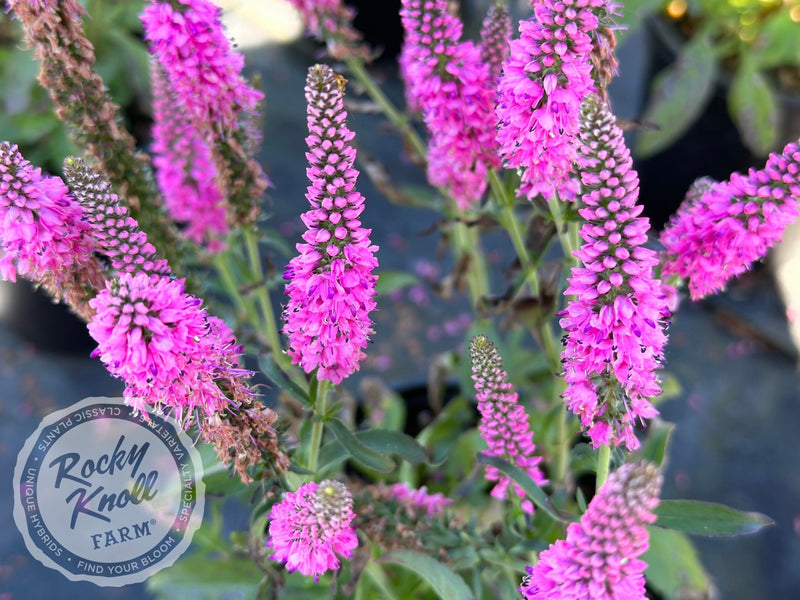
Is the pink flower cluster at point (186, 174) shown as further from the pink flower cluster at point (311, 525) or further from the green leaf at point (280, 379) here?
the pink flower cluster at point (311, 525)

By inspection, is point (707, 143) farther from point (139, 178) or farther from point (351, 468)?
point (139, 178)

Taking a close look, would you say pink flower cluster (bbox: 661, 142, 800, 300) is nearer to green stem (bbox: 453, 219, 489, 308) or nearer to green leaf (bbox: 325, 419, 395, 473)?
green leaf (bbox: 325, 419, 395, 473)

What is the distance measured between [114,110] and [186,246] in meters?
0.24

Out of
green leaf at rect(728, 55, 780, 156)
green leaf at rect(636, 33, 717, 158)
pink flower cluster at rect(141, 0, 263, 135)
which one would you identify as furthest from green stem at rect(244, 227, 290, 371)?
green leaf at rect(728, 55, 780, 156)

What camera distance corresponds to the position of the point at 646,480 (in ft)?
2.15

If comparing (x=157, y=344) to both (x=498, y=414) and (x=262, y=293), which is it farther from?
(x=262, y=293)

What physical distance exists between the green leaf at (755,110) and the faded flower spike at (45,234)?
228 cm

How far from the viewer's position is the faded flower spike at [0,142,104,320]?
795mm

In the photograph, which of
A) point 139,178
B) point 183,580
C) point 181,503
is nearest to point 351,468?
point 183,580

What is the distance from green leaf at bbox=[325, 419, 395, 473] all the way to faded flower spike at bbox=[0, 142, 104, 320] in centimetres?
35

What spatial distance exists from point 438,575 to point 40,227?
67cm

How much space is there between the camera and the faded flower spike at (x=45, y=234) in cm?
80

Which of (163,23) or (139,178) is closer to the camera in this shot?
(163,23)

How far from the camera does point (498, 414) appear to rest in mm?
951
